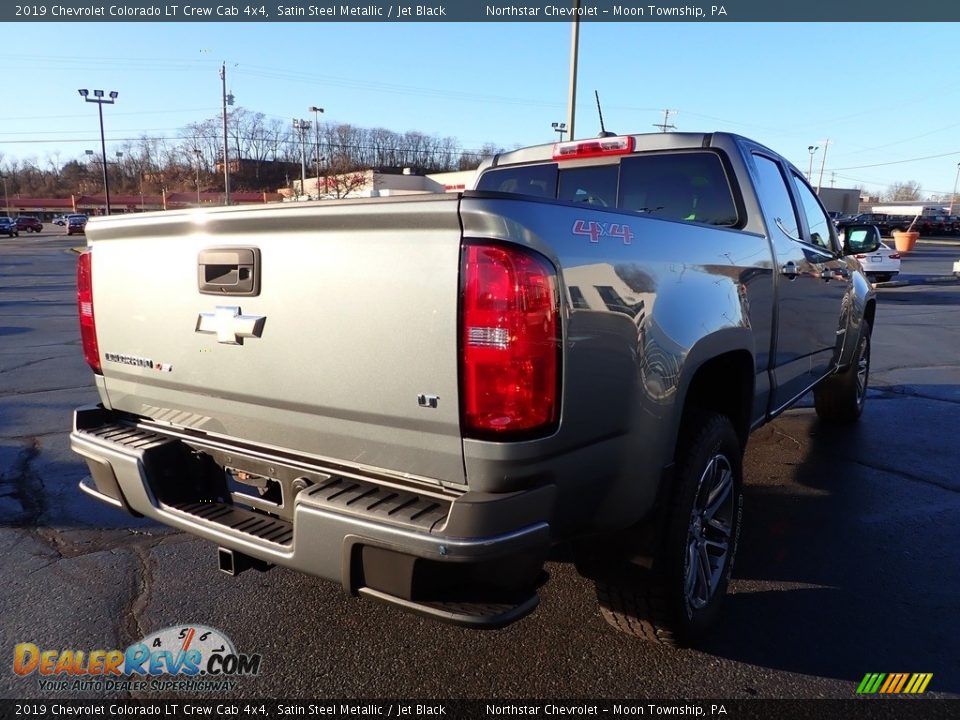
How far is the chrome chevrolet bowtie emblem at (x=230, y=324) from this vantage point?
2.28m

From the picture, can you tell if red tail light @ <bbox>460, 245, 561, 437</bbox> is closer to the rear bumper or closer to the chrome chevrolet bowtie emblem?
the rear bumper

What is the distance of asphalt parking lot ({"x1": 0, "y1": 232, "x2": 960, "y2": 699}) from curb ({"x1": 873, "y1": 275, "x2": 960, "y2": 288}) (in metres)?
18.7

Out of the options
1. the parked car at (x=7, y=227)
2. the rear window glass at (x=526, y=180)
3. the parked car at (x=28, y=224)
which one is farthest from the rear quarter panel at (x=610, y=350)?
the parked car at (x=28, y=224)

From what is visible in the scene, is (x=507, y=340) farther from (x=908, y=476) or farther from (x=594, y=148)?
(x=908, y=476)

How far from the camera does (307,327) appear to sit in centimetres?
217

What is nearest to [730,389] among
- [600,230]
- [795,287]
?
[795,287]

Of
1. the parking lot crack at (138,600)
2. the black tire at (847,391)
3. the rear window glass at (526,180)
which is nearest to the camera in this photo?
the parking lot crack at (138,600)

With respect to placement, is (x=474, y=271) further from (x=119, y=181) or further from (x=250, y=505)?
(x=119, y=181)

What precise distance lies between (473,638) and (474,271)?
1635 millimetres

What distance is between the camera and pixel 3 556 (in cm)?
343

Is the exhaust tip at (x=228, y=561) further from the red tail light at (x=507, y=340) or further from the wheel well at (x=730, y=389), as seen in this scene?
the wheel well at (x=730, y=389)

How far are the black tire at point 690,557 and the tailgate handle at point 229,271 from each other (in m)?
1.58

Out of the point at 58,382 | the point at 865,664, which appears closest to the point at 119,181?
the point at 58,382

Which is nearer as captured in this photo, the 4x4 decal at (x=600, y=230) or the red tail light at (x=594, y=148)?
the 4x4 decal at (x=600, y=230)
